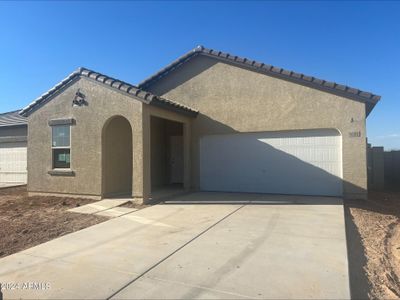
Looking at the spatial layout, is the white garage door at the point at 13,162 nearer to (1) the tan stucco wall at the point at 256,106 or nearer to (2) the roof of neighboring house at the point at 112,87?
(2) the roof of neighboring house at the point at 112,87

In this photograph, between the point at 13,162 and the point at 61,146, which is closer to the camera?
the point at 61,146

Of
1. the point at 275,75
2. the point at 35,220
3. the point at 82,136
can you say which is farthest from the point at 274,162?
the point at 35,220

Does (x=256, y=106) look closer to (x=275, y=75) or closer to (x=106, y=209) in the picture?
(x=275, y=75)

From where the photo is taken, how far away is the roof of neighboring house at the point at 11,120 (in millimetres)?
16814

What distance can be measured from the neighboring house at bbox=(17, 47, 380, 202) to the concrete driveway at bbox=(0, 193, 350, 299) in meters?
3.52

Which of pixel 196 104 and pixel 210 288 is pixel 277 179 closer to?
pixel 196 104

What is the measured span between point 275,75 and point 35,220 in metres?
9.45

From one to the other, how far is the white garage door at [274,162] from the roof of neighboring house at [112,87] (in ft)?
7.21

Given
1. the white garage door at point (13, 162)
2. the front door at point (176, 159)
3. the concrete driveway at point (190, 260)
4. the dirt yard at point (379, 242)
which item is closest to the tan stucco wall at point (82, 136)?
the concrete driveway at point (190, 260)

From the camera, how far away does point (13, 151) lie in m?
17.0

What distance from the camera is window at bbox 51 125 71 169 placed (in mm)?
11328

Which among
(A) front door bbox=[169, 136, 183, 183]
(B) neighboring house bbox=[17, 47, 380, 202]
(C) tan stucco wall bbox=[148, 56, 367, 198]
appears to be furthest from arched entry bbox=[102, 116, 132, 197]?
(A) front door bbox=[169, 136, 183, 183]

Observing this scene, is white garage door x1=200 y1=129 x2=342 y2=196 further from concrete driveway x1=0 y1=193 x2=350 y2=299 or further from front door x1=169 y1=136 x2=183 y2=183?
concrete driveway x1=0 y1=193 x2=350 y2=299

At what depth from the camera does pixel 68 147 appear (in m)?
11.3
